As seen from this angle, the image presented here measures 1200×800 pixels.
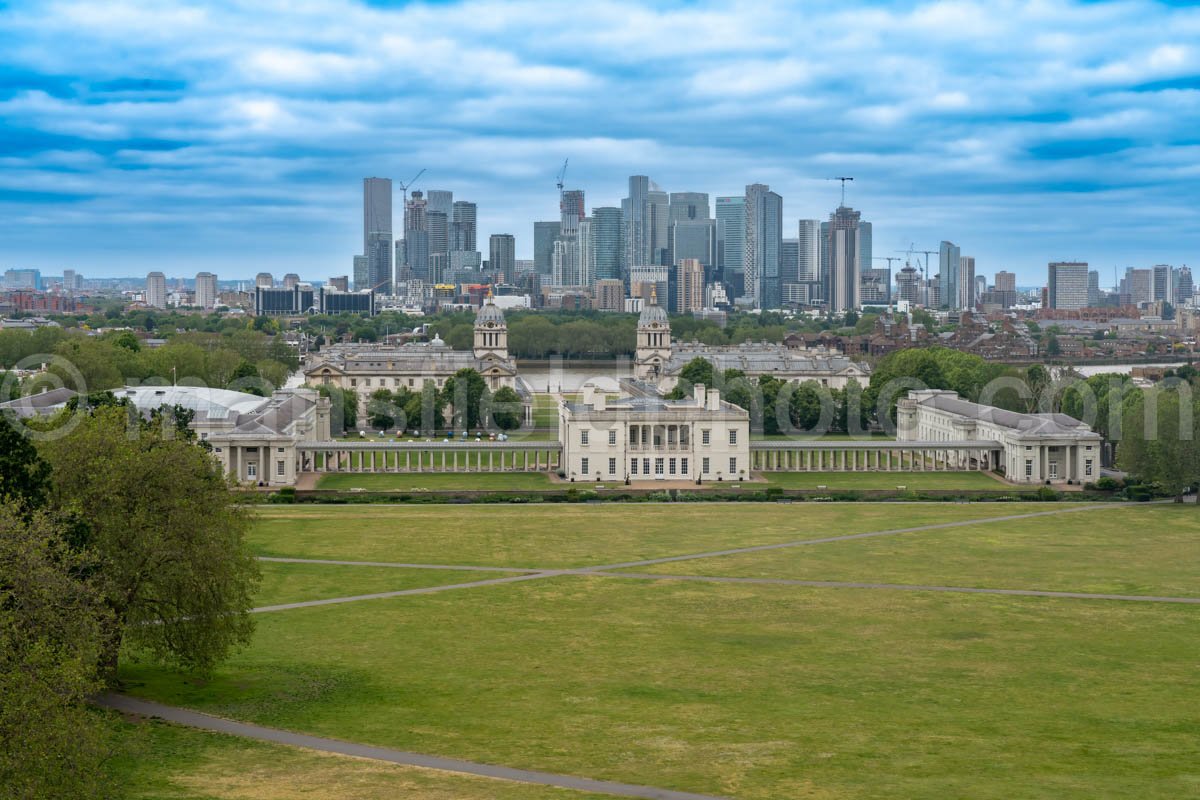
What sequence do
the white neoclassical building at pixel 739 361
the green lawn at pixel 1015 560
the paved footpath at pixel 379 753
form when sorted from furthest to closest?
the white neoclassical building at pixel 739 361, the green lawn at pixel 1015 560, the paved footpath at pixel 379 753

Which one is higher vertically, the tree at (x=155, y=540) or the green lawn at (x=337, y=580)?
the tree at (x=155, y=540)

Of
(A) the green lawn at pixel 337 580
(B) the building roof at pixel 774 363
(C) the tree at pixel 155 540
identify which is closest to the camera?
(C) the tree at pixel 155 540

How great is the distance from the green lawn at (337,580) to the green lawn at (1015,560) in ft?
29.7

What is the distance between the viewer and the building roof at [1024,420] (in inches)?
3939

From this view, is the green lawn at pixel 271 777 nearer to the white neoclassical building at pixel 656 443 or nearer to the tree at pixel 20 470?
the tree at pixel 20 470

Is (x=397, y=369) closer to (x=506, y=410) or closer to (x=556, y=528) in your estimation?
(x=506, y=410)

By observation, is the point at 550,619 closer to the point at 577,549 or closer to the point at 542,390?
the point at 577,549

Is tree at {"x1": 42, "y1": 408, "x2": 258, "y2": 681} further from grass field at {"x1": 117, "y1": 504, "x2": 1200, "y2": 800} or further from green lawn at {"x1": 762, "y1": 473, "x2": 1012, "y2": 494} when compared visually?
green lawn at {"x1": 762, "y1": 473, "x2": 1012, "y2": 494}

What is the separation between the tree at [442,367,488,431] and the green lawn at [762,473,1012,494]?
30056mm

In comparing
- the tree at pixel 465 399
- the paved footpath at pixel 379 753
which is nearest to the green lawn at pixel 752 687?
the paved footpath at pixel 379 753

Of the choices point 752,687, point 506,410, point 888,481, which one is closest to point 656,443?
point 888,481

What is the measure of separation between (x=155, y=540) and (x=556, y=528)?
3591 centimetres

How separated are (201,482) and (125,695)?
625 centimetres

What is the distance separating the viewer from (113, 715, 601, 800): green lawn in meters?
33.5
